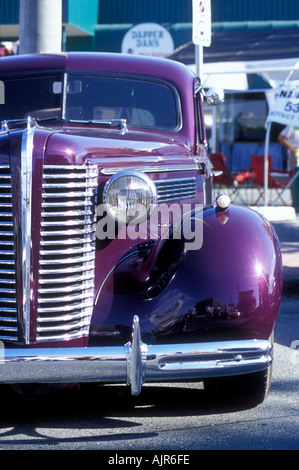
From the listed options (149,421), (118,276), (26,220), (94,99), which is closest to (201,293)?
(118,276)

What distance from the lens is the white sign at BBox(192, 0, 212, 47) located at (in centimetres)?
836

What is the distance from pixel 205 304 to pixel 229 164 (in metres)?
13.6

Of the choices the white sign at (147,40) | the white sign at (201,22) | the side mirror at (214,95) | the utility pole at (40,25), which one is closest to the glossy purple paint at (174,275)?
the side mirror at (214,95)

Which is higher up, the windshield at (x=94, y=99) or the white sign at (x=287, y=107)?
the windshield at (x=94, y=99)

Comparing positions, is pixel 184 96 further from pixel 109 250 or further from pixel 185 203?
pixel 109 250

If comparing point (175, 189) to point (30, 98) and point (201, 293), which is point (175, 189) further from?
point (30, 98)

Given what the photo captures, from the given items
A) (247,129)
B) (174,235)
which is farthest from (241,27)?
(174,235)

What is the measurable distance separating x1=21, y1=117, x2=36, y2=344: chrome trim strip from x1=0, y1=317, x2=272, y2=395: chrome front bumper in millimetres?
236

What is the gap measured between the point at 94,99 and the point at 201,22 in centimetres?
403

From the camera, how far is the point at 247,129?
16.9 metres

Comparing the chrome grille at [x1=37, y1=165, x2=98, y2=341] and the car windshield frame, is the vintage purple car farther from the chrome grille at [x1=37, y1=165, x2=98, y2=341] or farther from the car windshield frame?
the car windshield frame

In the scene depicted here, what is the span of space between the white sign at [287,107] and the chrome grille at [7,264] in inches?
307

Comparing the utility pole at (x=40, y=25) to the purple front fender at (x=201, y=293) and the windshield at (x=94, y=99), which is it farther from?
the purple front fender at (x=201, y=293)

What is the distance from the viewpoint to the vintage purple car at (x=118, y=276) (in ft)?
10.4
